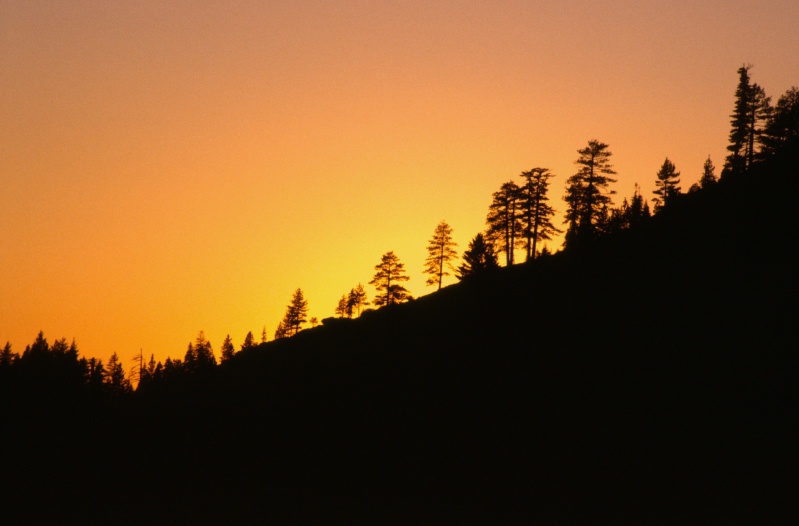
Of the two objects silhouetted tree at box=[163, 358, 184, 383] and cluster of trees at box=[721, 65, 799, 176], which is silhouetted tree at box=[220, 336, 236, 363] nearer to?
silhouetted tree at box=[163, 358, 184, 383]

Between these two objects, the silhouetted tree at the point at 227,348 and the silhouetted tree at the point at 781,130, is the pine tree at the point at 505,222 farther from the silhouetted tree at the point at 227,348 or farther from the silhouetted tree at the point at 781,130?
the silhouetted tree at the point at 227,348

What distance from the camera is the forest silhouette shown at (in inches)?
1361

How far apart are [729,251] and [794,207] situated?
5.98m

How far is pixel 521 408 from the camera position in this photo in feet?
145

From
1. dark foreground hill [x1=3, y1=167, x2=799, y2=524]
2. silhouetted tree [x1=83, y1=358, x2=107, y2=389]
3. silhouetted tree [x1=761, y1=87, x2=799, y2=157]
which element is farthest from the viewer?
silhouetted tree [x1=83, y1=358, x2=107, y2=389]

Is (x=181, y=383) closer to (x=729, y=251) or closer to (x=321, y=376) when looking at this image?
(x=321, y=376)

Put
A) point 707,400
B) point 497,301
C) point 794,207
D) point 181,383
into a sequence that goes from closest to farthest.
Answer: point 707,400 → point 794,207 → point 497,301 → point 181,383

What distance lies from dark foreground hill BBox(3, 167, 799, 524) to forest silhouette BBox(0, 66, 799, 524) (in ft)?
0.53

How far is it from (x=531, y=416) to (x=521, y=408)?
140cm

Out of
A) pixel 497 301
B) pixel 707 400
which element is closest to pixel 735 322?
pixel 707 400

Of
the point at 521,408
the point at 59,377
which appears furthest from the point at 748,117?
the point at 59,377

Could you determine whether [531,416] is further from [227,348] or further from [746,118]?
[227,348]

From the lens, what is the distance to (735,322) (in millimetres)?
41375

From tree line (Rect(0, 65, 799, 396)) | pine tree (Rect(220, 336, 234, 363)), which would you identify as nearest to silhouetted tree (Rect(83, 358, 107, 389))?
tree line (Rect(0, 65, 799, 396))
